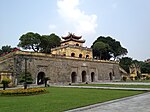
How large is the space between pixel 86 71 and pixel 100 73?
4060mm

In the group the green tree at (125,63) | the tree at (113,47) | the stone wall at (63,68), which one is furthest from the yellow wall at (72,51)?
the green tree at (125,63)

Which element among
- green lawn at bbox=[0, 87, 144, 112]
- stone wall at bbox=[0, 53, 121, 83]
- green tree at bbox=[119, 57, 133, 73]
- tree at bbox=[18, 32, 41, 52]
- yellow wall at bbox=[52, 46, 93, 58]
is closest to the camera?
green lawn at bbox=[0, 87, 144, 112]

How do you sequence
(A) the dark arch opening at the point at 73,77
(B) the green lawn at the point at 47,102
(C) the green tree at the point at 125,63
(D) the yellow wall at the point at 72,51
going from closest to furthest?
(B) the green lawn at the point at 47,102 → (A) the dark arch opening at the point at 73,77 → (D) the yellow wall at the point at 72,51 → (C) the green tree at the point at 125,63

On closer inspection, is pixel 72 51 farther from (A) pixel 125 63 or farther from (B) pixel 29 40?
(A) pixel 125 63

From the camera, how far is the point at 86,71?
35.4m

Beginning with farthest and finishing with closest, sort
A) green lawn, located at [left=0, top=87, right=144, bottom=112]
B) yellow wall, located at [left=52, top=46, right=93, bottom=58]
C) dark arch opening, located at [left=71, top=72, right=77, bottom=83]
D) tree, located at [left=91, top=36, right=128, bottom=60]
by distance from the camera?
tree, located at [left=91, top=36, right=128, bottom=60] < yellow wall, located at [left=52, top=46, right=93, bottom=58] < dark arch opening, located at [left=71, top=72, right=77, bottom=83] < green lawn, located at [left=0, top=87, right=144, bottom=112]

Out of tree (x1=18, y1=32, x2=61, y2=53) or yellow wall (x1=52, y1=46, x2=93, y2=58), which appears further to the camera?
tree (x1=18, y1=32, x2=61, y2=53)

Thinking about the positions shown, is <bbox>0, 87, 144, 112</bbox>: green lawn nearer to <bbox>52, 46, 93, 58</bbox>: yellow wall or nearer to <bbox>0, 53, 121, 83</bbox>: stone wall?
<bbox>0, 53, 121, 83</bbox>: stone wall

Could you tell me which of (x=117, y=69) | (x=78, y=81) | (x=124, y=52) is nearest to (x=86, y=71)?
(x=78, y=81)

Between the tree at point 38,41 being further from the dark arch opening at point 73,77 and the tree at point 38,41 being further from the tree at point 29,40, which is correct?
the dark arch opening at point 73,77

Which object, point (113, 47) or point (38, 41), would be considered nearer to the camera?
point (38, 41)

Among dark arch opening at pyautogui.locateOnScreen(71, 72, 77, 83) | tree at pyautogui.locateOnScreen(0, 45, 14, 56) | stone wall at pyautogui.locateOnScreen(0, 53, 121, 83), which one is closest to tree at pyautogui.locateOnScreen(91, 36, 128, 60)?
A: stone wall at pyautogui.locateOnScreen(0, 53, 121, 83)

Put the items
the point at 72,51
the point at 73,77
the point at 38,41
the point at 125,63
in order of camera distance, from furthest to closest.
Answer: the point at 125,63 < the point at 38,41 < the point at 72,51 < the point at 73,77

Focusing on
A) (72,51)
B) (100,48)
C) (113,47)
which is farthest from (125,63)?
(72,51)
